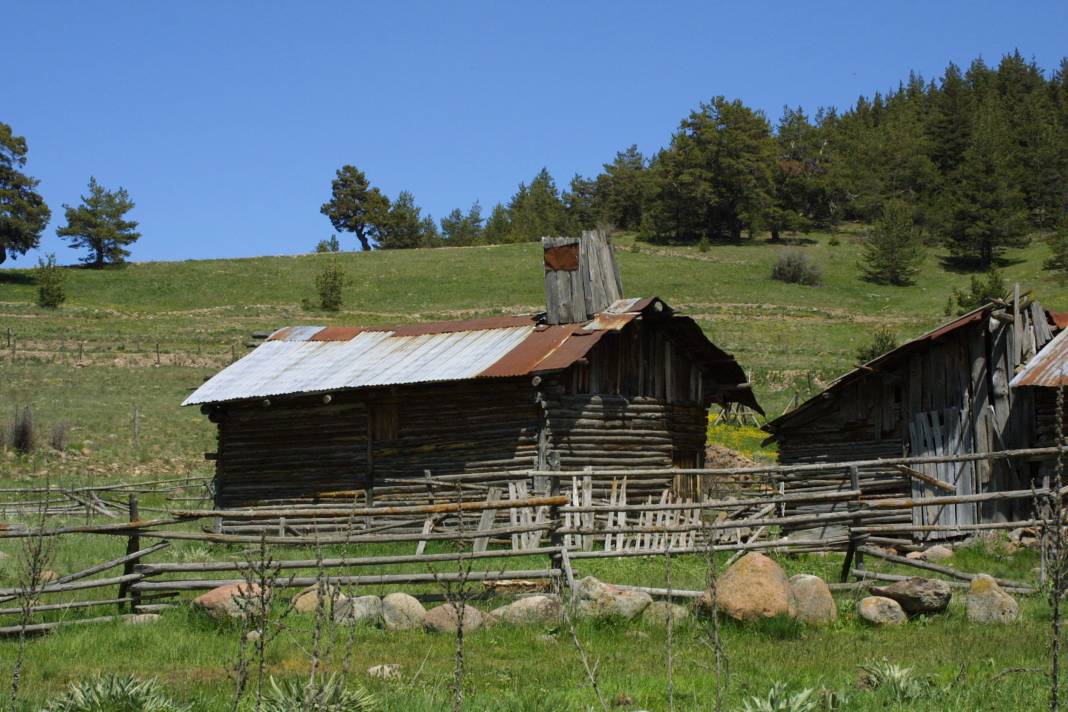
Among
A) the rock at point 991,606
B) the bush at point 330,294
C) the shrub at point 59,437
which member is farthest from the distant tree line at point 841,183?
the rock at point 991,606

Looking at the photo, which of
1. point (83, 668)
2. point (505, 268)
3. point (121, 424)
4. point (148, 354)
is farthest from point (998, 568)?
point (505, 268)

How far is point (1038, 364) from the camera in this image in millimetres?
18750

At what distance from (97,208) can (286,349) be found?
64.6 m

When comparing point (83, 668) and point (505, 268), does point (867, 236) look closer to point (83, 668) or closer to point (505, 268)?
point (505, 268)

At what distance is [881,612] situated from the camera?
36.2 ft

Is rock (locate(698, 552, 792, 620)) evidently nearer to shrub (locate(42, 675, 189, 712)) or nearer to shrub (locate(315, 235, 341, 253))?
shrub (locate(42, 675, 189, 712))

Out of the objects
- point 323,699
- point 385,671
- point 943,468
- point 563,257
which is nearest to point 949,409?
point 943,468

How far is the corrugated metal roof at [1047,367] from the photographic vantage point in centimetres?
1778

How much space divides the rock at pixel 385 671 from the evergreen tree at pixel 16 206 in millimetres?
76322

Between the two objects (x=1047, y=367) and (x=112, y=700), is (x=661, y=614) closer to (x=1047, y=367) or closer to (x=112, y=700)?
(x=112, y=700)

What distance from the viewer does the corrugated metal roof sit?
17.8 metres

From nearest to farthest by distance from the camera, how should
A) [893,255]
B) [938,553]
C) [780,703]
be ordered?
1. [780,703]
2. [938,553]
3. [893,255]

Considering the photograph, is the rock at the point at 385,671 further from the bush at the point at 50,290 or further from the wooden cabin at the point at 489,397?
the bush at the point at 50,290

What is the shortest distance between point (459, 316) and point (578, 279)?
3999 centimetres
